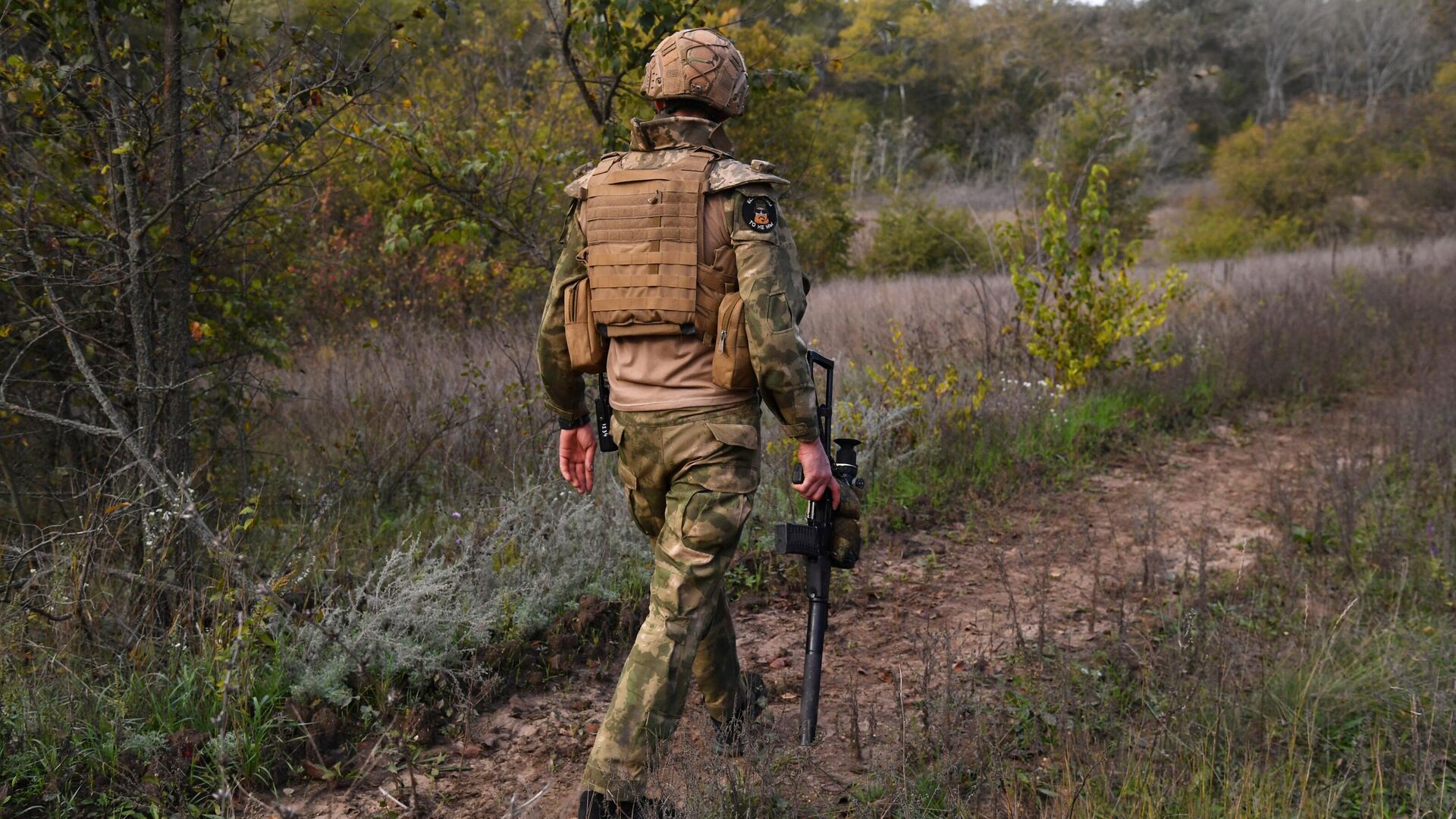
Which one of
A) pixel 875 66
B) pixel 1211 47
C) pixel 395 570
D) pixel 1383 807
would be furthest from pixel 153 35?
pixel 1211 47

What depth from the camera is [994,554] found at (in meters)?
4.84

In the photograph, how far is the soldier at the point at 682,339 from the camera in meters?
2.65

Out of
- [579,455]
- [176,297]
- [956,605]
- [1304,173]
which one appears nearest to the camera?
[579,455]

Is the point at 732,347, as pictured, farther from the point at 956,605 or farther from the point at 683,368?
the point at 956,605

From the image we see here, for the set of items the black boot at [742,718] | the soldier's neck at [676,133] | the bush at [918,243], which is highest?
the soldier's neck at [676,133]

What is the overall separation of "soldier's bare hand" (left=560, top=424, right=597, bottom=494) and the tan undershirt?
1.14ft

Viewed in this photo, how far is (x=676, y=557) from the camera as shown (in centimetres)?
275

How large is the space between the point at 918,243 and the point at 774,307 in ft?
44.4

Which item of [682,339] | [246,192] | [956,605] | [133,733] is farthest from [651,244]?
[246,192]

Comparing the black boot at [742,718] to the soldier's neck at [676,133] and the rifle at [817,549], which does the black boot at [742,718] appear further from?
the soldier's neck at [676,133]

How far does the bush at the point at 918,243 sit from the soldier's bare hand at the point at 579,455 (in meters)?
12.7

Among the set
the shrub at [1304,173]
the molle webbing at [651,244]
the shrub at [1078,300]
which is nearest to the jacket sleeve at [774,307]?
the molle webbing at [651,244]

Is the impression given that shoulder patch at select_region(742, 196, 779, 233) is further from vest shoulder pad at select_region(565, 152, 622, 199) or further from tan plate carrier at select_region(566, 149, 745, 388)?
vest shoulder pad at select_region(565, 152, 622, 199)

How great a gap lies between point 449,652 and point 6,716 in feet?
4.07
